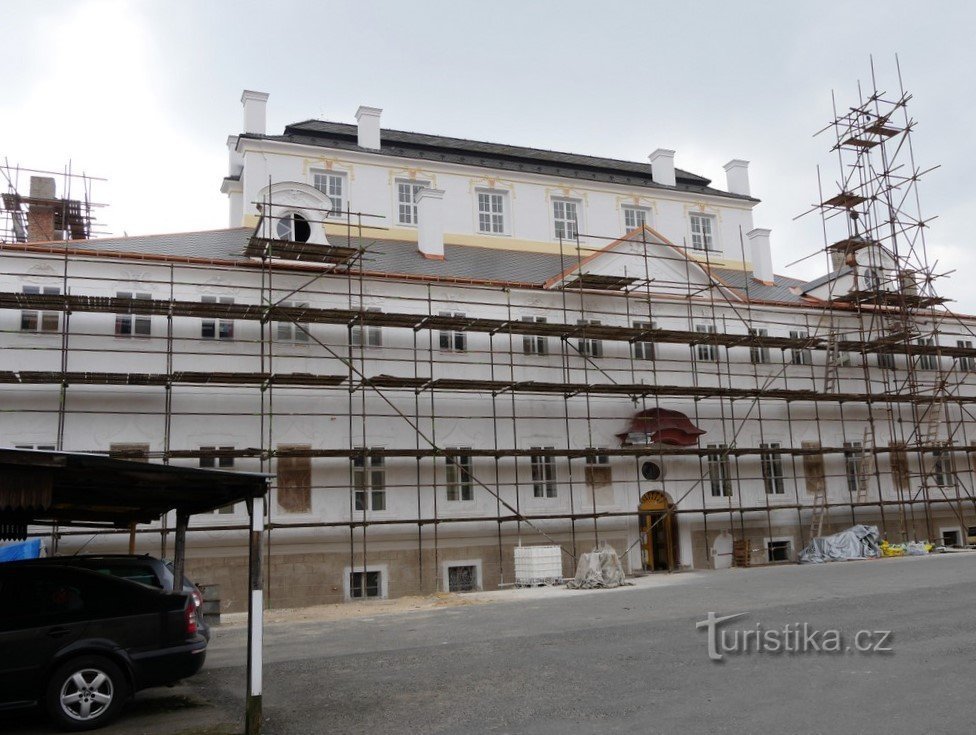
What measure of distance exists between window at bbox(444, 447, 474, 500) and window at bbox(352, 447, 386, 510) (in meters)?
1.79

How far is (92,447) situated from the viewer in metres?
21.1

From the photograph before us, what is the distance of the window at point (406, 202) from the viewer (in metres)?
30.8

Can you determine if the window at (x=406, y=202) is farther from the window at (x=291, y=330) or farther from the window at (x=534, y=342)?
the window at (x=291, y=330)

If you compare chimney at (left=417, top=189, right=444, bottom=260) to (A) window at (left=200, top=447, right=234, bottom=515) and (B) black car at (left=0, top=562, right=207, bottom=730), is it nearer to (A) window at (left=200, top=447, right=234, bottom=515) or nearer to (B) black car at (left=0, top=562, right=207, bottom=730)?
(A) window at (left=200, top=447, right=234, bottom=515)

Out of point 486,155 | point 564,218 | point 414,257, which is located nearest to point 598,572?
point 414,257

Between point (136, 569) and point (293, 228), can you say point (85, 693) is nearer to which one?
point (136, 569)

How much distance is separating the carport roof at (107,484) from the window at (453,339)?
13704 mm

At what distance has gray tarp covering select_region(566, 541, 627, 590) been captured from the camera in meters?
21.8

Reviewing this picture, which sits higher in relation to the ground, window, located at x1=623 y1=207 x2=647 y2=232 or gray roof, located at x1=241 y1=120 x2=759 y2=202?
gray roof, located at x1=241 y1=120 x2=759 y2=202

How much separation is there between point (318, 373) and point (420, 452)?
336 cm

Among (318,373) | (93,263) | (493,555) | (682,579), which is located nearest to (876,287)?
(682,579)

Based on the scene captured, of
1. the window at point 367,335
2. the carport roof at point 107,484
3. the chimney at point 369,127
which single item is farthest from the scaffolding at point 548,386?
the carport roof at point 107,484

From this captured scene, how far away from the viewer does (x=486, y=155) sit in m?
33.2

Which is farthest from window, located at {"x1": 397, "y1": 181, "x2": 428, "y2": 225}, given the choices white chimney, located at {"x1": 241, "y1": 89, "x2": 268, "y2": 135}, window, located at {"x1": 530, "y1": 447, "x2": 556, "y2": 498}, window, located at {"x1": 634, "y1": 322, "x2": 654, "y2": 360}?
window, located at {"x1": 530, "y1": 447, "x2": 556, "y2": 498}
